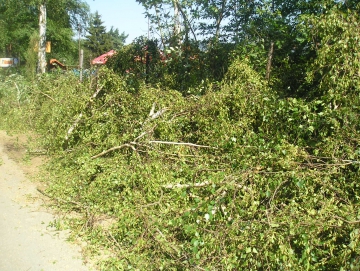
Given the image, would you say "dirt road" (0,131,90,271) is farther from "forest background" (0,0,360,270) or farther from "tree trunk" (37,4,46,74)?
"tree trunk" (37,4,46,74)

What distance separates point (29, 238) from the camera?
12.6ft

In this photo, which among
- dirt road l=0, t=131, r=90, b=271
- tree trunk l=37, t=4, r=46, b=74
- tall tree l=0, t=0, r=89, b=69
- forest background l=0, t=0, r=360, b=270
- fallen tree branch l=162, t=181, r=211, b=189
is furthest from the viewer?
tall tree l=0, t=0, r=89, b=69

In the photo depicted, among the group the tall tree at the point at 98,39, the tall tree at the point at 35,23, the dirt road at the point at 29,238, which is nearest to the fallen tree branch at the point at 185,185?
the dirt road at the point at 29,238

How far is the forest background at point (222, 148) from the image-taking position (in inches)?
126

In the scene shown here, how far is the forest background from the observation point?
321 centimetres

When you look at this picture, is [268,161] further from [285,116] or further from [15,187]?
[15,187]

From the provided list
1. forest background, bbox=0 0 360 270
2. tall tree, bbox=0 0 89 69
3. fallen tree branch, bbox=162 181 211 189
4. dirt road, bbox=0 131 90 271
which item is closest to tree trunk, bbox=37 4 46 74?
tall tree, bbox=0 0 89 69

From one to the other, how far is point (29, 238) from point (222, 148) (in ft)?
9.12

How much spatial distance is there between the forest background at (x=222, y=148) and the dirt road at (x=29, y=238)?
253 mm

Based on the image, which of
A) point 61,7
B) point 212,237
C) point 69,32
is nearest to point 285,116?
point 212,237

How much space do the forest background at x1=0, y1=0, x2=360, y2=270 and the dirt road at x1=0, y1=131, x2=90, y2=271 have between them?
0.25 metres

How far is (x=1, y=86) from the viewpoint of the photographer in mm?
12109

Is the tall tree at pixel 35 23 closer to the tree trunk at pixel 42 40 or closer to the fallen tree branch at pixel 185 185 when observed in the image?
the tree trunk at pixel 42 40

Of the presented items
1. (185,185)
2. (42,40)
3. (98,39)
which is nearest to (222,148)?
(185,185)
